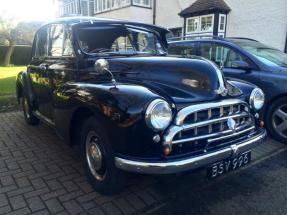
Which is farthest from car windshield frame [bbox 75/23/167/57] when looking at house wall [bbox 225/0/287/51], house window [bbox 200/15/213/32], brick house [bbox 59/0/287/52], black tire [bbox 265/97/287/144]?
house window [bbox 200/15/213/32]

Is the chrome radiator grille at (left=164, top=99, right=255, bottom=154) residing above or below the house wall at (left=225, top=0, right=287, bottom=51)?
below

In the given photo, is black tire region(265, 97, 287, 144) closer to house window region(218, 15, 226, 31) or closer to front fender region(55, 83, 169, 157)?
front fender region(55, 83, 169, 157)

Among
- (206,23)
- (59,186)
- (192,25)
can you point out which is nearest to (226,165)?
(59,186)

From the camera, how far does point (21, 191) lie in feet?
10.3

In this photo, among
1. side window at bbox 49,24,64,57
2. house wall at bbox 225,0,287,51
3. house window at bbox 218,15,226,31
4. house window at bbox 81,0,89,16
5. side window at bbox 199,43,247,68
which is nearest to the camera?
side window at bbox 49,24,64,57

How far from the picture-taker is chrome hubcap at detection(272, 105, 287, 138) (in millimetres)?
4645

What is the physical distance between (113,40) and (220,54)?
2.82m

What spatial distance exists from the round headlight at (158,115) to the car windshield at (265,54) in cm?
340

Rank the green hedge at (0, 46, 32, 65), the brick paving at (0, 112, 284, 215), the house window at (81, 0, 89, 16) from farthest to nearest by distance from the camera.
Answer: the green hedge at (0, 46, 32, 65), the house window at (81, 0, 89, 16), the brick paving at (0, 112, 284, 215)

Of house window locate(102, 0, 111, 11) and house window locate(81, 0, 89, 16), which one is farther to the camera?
house window locate(81, 0, 89, 16)

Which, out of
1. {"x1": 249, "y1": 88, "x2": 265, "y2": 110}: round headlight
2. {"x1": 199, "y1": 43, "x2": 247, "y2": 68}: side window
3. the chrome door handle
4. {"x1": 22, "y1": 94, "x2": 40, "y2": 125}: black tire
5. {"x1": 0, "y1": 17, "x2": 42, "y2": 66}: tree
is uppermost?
{"x1": 0, "y1": 17, "x2": 42, "y2": 66}: tree

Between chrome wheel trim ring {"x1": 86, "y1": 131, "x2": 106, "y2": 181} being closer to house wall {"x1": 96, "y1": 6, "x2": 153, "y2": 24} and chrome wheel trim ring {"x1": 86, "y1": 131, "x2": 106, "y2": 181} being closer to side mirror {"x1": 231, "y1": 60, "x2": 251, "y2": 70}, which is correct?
side mirror {"x1": 231, "y1": 60, "x2": 251, "y2": 70}

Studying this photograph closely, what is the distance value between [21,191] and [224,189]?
2.30 meters

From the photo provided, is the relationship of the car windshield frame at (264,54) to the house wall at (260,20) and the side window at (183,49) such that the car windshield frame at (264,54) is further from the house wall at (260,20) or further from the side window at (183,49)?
the house wall at (260,20)
